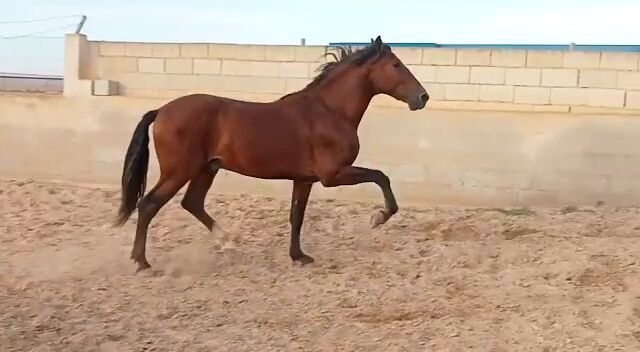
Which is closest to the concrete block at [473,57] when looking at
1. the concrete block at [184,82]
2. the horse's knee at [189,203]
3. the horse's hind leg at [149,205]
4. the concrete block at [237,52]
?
the concrete block at [237,52]

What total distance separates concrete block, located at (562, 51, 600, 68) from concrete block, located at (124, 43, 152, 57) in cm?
480

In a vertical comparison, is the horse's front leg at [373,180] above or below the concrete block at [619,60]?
below

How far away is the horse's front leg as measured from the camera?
612 cm

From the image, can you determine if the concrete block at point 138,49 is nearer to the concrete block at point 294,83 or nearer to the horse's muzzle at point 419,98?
the concrete block at point 294,83

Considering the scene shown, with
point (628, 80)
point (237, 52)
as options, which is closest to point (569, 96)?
point (628, 80)

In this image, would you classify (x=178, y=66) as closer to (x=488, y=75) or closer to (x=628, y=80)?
(x=488, y=75)

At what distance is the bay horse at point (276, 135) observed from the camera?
246 inches

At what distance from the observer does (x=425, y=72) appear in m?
9.44

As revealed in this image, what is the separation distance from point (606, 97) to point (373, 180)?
155 inches

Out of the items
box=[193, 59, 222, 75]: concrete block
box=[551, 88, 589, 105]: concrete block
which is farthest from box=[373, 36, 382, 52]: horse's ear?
box=[193, 59, 222, 75]: concrete block

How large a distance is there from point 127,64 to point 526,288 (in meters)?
6.15

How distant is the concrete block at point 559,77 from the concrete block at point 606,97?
205 millimetres

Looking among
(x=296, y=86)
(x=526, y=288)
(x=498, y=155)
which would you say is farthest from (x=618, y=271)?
(x=296, y=86)

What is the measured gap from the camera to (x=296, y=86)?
976 centimetres
